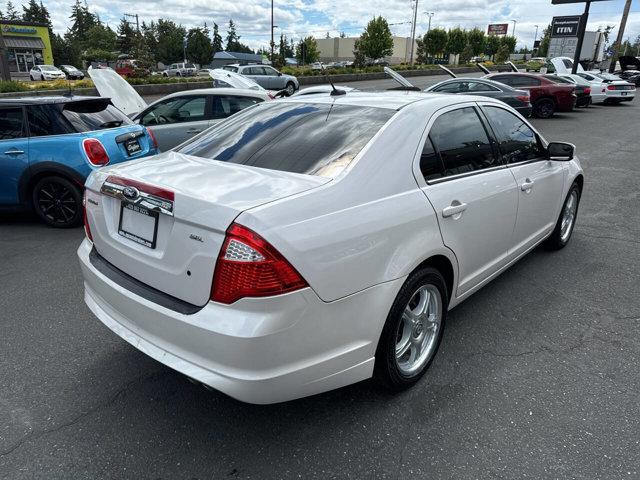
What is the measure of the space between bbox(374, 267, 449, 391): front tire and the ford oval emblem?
1.37 m

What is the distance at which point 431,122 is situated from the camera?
112 inches

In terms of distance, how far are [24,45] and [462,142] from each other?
217 ft

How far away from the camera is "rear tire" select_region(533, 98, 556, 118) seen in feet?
56.2

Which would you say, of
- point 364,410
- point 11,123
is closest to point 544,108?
point 11,123

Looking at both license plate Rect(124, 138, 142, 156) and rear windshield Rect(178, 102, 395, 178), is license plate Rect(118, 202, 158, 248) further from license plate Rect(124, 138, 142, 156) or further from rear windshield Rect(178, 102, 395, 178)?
license plate Rect(124, 138, 142, 156)

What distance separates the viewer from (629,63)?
38312 mm

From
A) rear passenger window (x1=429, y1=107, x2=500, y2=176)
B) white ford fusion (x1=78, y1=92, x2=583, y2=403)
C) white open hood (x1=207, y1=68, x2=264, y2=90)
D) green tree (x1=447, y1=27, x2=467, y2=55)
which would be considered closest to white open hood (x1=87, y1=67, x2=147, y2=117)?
white open hood (x1=207, y1=68, x2=264, y2=90)

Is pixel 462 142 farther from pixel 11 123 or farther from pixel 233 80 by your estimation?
pixel 233 80

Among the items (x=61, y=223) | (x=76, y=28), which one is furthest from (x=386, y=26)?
(x=76, y=28)

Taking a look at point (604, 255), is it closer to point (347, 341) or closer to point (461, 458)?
point (461, 458)

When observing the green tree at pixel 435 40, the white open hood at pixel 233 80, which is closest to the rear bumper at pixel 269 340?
the white open hood at pixel 233 80

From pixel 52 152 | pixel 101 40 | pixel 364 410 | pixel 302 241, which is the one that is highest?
pixel 101 40

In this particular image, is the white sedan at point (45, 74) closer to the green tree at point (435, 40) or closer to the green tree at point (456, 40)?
the green tree at point (435, 40)

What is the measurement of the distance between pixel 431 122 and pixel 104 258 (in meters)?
2.04
